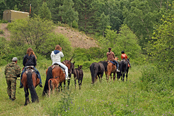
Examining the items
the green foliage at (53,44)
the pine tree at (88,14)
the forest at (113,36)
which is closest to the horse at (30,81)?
the forest at (113,36)

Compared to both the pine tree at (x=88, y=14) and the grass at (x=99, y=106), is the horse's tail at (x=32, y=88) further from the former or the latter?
the pine tree at (x=88, y=14)

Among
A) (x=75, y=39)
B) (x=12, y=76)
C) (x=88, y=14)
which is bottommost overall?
(x=75, y=39)

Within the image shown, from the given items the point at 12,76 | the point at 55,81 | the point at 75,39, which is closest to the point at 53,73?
the point at 55,81

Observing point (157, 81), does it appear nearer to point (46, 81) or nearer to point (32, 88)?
point (46, 81)

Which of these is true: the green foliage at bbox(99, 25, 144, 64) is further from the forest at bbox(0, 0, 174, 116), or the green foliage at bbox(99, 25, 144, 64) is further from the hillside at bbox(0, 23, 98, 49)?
the hillside at bbox(0, 23, 98, 49)

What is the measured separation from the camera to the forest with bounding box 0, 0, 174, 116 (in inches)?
447

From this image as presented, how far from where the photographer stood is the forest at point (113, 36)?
447 inches

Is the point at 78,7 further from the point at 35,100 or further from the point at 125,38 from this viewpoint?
the point at 35,100

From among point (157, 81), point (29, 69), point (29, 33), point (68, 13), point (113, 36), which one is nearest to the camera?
point (29, 69)

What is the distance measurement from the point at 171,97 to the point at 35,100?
6.19m

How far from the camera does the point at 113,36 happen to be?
37.5 meters

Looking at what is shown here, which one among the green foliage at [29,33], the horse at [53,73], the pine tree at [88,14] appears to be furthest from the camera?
the pine tree at [88,14]

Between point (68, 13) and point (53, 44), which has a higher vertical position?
point (68, 13)

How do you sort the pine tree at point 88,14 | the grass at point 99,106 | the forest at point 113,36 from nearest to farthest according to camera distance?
the grass at point 99,106
the forest at point 113,36
the pine tree at point 88,14
